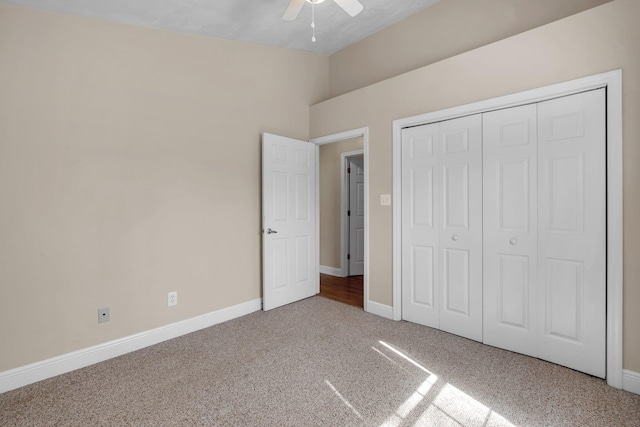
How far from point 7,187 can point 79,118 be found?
661 millimetres

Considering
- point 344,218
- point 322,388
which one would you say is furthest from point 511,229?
point 344,218

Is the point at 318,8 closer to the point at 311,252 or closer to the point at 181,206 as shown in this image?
the point at 181,206

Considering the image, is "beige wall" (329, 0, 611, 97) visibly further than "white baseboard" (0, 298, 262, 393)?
Yes

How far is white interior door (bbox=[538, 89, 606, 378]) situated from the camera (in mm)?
2104

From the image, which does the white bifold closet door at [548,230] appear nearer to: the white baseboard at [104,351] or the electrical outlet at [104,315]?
the white baseboard at [104,351]

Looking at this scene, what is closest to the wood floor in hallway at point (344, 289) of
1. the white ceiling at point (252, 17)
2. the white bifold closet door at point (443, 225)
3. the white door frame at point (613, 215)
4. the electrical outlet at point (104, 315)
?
the white bifold closet door at point (443, 225)

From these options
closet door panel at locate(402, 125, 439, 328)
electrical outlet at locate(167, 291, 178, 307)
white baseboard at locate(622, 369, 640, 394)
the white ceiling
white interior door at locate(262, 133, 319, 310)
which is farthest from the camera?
white interior door at locate(262, 133, 319, 310)

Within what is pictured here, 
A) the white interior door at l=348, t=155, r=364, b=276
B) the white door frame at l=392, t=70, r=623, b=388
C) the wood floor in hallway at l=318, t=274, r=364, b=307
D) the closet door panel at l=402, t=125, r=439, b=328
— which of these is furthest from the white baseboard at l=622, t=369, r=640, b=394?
the white interior door at l=348, t=155, r=364, b=276

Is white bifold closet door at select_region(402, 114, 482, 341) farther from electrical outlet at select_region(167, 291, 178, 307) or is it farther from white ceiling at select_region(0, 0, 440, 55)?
electrical outlet at select_region(167, 291, 178, 307)

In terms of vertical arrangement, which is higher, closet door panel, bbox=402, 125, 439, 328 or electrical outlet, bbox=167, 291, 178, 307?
closet door panel, bbox=402, 125, 439, 328

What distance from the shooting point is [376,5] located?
3096mm

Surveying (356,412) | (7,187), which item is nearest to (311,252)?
(356,412)

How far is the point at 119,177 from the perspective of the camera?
99.9 inches

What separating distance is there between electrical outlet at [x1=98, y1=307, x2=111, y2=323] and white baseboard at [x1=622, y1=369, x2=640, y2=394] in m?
3.63
